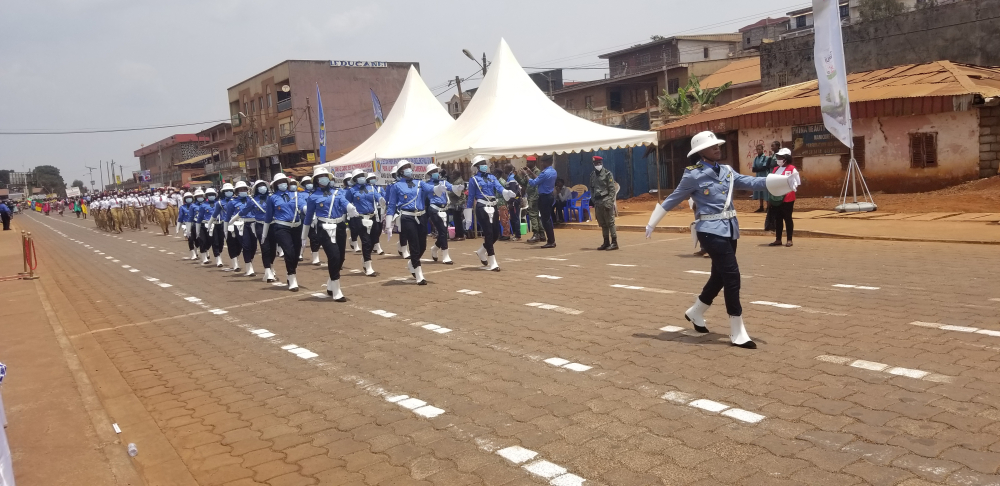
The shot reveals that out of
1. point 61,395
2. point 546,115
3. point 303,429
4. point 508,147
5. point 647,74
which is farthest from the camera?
point 647,74

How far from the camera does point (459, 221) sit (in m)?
20.7

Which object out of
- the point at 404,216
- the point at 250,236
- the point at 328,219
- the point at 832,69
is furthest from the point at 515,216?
the point at 328,219

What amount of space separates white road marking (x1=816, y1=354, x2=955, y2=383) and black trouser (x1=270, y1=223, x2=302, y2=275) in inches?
328

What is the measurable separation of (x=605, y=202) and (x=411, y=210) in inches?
185

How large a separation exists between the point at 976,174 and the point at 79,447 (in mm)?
22010

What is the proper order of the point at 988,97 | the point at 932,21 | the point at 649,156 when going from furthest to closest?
1. the point at 649,156
2. the point at 932,21
3. the point at 988,97

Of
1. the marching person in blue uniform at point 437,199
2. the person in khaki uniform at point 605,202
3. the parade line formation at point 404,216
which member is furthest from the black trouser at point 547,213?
the marching person in blue uniform at point 437,199

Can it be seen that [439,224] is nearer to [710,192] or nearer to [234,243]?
[234,243]

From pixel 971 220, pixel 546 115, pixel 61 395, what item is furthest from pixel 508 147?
pixel 61 395

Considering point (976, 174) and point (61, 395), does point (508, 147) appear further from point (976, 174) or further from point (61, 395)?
point (61, 395)

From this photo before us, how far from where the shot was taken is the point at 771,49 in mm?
34312

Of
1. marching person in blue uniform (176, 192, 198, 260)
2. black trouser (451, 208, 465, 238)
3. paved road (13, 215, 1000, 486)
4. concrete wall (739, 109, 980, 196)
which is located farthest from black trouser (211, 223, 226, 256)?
concrete wall (739, 109, 980, 196)

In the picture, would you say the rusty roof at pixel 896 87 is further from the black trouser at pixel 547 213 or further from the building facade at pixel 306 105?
the building facade at pixel 306 105

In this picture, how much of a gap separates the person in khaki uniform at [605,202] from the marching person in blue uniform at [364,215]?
4.46 meters
